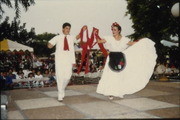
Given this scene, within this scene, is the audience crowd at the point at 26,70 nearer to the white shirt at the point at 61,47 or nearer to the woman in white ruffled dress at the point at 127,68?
the white shirt at the point at 61,47

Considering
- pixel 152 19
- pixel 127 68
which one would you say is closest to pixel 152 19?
pixel 152 19

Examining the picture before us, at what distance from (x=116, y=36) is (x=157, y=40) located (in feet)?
73.0

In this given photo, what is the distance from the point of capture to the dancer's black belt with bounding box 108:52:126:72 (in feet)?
25.6

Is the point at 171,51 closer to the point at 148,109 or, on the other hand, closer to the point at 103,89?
the point at 103,89

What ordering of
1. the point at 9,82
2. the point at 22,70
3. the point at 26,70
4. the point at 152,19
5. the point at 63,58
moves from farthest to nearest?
the point at 152,19 → the point at 22,70 → the point at 26,70 → the point at 9,82 → the point at 63,58

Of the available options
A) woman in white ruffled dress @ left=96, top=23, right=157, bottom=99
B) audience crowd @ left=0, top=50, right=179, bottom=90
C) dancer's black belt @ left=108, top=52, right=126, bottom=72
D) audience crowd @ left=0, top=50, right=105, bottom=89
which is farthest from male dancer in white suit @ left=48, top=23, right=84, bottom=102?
audience crowd @ left=0, top=50, right=105, bottom=89

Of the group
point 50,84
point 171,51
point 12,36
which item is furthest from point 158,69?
point 12,36

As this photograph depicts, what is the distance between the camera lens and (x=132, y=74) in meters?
8.16

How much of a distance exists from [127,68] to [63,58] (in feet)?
6.32

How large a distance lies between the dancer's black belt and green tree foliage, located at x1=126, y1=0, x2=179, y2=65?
59.9 feet

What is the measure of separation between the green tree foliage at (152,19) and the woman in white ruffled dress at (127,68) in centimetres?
1738

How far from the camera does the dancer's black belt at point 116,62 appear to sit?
7.80 meters

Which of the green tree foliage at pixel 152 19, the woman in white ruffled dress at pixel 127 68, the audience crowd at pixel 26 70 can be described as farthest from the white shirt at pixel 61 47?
the green tree foliage at pixel 152 19

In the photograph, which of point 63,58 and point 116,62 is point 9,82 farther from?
point 116,62
